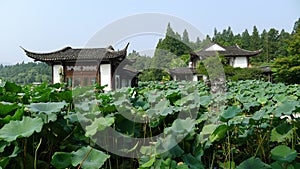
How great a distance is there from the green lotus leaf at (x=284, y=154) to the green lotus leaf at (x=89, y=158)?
1.41 feet

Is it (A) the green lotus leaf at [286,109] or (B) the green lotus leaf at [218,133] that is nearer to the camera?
(B) the green lotus leaf at [218,133]

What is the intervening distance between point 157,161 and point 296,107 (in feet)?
1.66

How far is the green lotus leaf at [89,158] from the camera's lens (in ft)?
2.33

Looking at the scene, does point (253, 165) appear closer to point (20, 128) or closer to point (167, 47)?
point (20, 128)

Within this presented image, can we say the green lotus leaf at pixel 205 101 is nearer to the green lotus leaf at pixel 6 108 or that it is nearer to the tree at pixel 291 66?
the green lotus leaf at pixel 6 108

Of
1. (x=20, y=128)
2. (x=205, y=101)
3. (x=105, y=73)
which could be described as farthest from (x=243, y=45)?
(x=20, y=128)

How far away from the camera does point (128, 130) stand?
92cm

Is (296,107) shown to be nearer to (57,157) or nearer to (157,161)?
(157,161)

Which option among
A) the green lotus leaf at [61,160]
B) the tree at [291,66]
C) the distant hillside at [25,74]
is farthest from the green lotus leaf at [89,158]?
the tree at [291,66]

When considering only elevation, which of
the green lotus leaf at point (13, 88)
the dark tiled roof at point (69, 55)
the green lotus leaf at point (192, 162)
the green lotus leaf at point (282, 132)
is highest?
the dark tiled roof at point (69, 55)

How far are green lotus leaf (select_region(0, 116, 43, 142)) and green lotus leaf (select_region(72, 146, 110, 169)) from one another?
0.12 metres

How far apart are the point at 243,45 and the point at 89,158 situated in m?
50.2

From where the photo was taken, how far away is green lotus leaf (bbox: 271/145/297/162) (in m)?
0.76

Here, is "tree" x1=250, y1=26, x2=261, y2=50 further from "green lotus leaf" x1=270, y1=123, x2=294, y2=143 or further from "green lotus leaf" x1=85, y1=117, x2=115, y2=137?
"green lotus leaf" x1=85, y1=117, x2=115, y2=137
